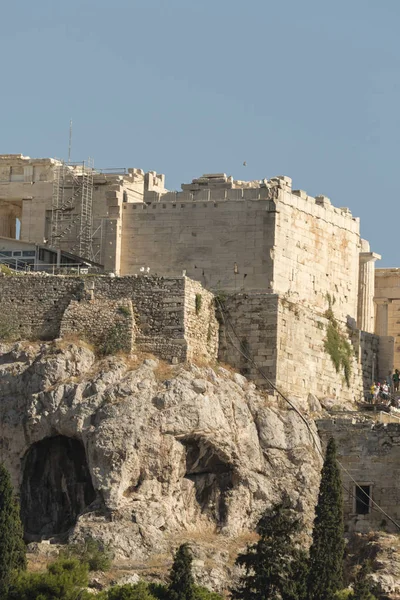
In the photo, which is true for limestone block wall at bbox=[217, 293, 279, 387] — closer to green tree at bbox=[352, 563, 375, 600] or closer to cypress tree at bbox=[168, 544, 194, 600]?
green tree at bbox=[352, 563, 375, 600]

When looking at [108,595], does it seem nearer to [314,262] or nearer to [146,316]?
[146,316]

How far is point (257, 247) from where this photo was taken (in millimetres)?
86562

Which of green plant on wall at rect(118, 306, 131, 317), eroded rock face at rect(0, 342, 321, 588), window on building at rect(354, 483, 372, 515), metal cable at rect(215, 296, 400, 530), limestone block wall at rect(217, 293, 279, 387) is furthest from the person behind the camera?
limestone block wall at rect(217, 293, 279, 387)

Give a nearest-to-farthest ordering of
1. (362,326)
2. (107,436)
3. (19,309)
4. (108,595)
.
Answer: (108,595) < (107,436) < (19,309) < (362,326)

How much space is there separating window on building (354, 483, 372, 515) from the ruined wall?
6.43 m

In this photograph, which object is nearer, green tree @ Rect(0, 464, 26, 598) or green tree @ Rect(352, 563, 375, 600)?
green tree @ Rect(352, 563, 375, 600)

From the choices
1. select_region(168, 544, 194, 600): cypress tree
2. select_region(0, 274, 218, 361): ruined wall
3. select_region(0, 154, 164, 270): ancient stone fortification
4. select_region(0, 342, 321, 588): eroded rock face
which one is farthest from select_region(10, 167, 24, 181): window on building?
select_region(168, 544, 194, 600): cypress tree

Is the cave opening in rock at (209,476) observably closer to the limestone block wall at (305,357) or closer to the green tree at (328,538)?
the green tree at (328,538)

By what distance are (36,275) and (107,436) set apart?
8099mm

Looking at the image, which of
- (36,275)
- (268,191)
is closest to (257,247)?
(268,191)

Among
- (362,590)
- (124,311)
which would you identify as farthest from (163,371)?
(362,590)

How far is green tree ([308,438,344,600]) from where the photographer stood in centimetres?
7462

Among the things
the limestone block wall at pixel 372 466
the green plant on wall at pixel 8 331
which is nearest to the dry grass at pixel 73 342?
the green plant on wall at pixel 8 331

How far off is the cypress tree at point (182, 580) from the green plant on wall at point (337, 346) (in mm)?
16311
